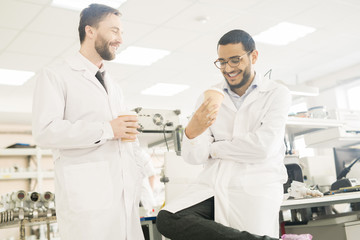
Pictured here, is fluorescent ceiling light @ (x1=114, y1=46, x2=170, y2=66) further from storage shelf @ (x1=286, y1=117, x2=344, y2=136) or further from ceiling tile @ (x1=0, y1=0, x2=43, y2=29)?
storage shelf @ (x1=286, y1=117, x2=344, y2=136)

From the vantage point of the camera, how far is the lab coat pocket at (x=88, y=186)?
1.54 metres

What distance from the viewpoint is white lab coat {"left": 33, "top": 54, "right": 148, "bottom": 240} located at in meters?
1.54

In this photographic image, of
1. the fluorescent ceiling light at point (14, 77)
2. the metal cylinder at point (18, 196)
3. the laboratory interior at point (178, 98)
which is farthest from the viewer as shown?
the fluorescent ceiling light at point (14, 77)

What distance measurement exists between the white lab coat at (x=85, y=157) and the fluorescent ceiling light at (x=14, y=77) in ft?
14.9

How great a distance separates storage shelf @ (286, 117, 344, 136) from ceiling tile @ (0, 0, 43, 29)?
2666 millimetres

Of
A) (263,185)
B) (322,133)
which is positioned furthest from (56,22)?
(263,185)

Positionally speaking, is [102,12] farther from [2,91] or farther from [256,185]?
[2,91]

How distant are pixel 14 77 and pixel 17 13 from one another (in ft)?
6.84

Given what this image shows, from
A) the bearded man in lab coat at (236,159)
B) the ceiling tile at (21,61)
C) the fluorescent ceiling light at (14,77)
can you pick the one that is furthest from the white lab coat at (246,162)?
the fluorescent ceiling light at (14,77)

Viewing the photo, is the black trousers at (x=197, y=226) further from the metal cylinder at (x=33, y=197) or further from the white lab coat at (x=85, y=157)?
the metal cylinder at (x=33, y=197)

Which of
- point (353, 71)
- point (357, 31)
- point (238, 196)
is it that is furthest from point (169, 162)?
point (353, 71)

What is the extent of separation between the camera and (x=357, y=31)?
5.58 meters

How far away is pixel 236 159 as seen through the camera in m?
1.59

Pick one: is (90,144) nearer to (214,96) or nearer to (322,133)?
(214,96)
